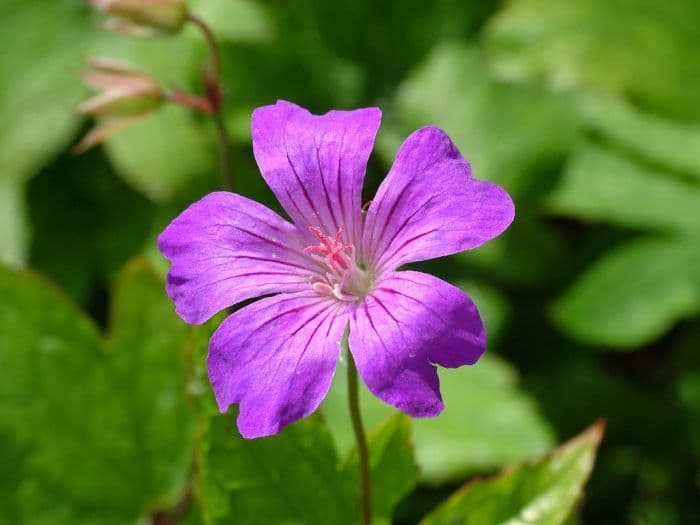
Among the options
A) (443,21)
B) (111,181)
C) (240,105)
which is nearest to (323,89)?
(240,105)

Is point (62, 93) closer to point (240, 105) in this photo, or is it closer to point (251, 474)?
point (240, 105)

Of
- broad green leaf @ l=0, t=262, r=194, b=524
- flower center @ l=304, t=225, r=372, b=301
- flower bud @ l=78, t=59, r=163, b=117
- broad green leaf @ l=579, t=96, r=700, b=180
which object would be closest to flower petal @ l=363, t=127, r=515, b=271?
flower center @ l=304, t=225, r=372, b=301

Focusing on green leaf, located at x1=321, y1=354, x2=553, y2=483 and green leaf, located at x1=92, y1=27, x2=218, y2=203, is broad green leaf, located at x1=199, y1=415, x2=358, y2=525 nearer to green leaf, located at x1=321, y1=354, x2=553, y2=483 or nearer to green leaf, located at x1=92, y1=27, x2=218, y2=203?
Result: green leaf, located at x1=321, y1=354, x2=553, y2=483

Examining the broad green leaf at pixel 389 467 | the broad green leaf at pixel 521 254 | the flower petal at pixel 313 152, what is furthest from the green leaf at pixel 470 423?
the flower petal at pixel 313 152

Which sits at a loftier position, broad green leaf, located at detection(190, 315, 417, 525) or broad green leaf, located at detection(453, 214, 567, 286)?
broad green leaf, located at detection(190, 315, 417, 525)

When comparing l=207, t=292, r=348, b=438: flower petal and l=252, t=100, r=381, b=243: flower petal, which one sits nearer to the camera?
l=207, t=292, r=348, b=438: flower petal

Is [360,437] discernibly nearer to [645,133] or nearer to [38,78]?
[645,133]
